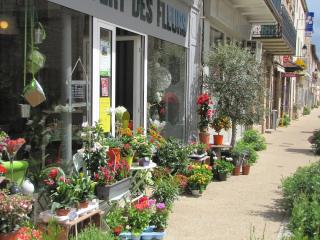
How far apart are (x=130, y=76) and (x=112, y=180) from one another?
2863 millimetres

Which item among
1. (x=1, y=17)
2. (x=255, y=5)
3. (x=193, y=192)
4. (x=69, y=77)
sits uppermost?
(x=255, y=5)

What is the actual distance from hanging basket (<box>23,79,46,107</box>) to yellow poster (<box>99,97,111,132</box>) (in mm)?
1411

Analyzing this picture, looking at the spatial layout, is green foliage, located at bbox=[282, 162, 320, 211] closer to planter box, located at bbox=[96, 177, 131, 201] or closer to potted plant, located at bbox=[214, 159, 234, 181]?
potted plant, located at bbox=[214, 159, 234, 181]

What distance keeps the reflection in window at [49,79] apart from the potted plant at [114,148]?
0.40 meters

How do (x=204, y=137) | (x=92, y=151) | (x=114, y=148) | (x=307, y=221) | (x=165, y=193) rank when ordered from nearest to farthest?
(x=307, y=221), (x=92, y=151), (x=114, y=148), (x=165, y=193), (x=204, y=137)

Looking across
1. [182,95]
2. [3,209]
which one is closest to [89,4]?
[3,209]

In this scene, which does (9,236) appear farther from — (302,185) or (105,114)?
(302,185)

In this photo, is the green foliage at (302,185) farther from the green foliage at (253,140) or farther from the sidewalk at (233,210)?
the green foliage at (253,140)

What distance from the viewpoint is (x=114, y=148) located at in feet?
19.4

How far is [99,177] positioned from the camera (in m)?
5.32

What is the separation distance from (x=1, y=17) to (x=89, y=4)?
1.36m

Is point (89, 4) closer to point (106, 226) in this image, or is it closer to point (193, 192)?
point (106, 226)

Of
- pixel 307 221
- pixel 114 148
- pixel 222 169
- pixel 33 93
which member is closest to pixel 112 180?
pixel 114 148

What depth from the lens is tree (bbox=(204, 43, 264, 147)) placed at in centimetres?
984
